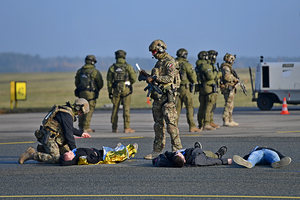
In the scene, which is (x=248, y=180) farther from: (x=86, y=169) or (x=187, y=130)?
(x=187, y=130)

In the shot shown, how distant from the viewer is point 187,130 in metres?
17.0

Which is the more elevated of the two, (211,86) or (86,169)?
(211,86)

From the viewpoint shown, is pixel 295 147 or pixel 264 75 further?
pixel 264 75

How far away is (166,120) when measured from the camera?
10367mm

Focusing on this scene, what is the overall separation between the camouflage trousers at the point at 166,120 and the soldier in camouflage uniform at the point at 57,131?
1.38 m

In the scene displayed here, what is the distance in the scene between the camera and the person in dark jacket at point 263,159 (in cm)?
883

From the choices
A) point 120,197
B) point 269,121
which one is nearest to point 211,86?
point 269,121

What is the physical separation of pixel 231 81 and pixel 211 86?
3.70 ft

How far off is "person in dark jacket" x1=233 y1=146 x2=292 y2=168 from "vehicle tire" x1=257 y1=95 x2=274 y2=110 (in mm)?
17761

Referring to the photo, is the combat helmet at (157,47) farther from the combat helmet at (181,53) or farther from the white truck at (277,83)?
the white truck at (277,83)

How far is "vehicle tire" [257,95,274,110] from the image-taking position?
1053 inches

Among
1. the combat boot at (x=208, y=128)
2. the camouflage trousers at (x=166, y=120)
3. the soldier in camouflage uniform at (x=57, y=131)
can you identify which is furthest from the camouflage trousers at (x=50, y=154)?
the combat boot at (x=208, y=128)

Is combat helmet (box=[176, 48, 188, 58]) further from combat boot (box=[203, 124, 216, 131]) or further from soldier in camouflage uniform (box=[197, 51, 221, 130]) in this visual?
combat boot (box=[203, 124, 216, 131])

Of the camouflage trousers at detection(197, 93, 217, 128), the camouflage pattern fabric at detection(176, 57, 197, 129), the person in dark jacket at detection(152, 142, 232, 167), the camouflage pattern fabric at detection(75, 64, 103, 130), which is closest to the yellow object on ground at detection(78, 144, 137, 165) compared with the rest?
the person in dark jacket at detection(152, 142, 232, 167)
